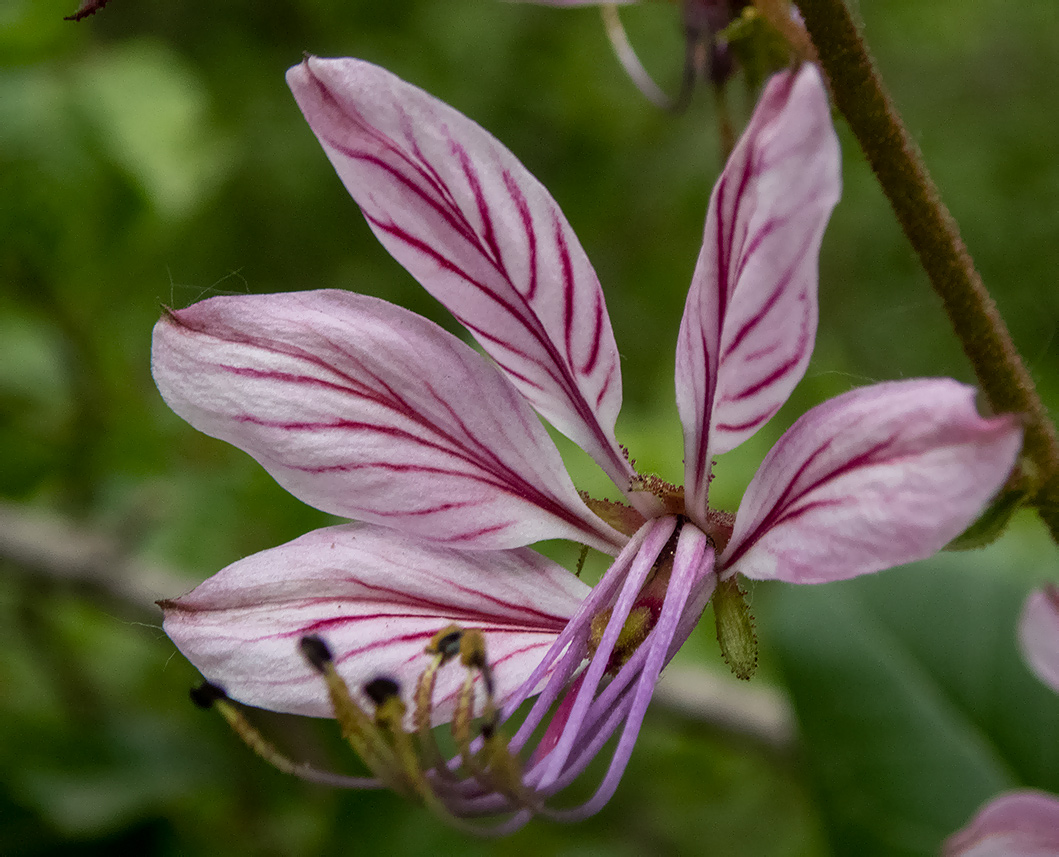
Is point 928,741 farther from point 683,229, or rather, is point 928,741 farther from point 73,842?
Answer: point 683,229

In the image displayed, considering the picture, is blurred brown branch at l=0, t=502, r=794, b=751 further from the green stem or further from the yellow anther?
the green stem

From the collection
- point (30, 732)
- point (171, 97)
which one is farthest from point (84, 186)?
point (30, 732)

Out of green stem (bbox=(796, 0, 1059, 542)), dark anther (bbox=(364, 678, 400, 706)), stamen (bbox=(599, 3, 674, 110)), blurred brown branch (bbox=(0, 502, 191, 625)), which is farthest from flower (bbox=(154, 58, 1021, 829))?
blurred brown branch (bbox=(0, 502, 191, 625))

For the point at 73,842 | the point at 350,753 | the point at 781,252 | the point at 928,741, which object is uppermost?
the point at 781,252

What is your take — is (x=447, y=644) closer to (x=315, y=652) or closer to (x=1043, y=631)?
(x=315, y=652)

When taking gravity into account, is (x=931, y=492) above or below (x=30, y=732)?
above

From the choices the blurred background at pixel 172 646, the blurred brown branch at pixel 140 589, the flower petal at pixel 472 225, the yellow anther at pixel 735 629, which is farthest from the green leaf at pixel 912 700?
the flower petal at pixel 472 225
